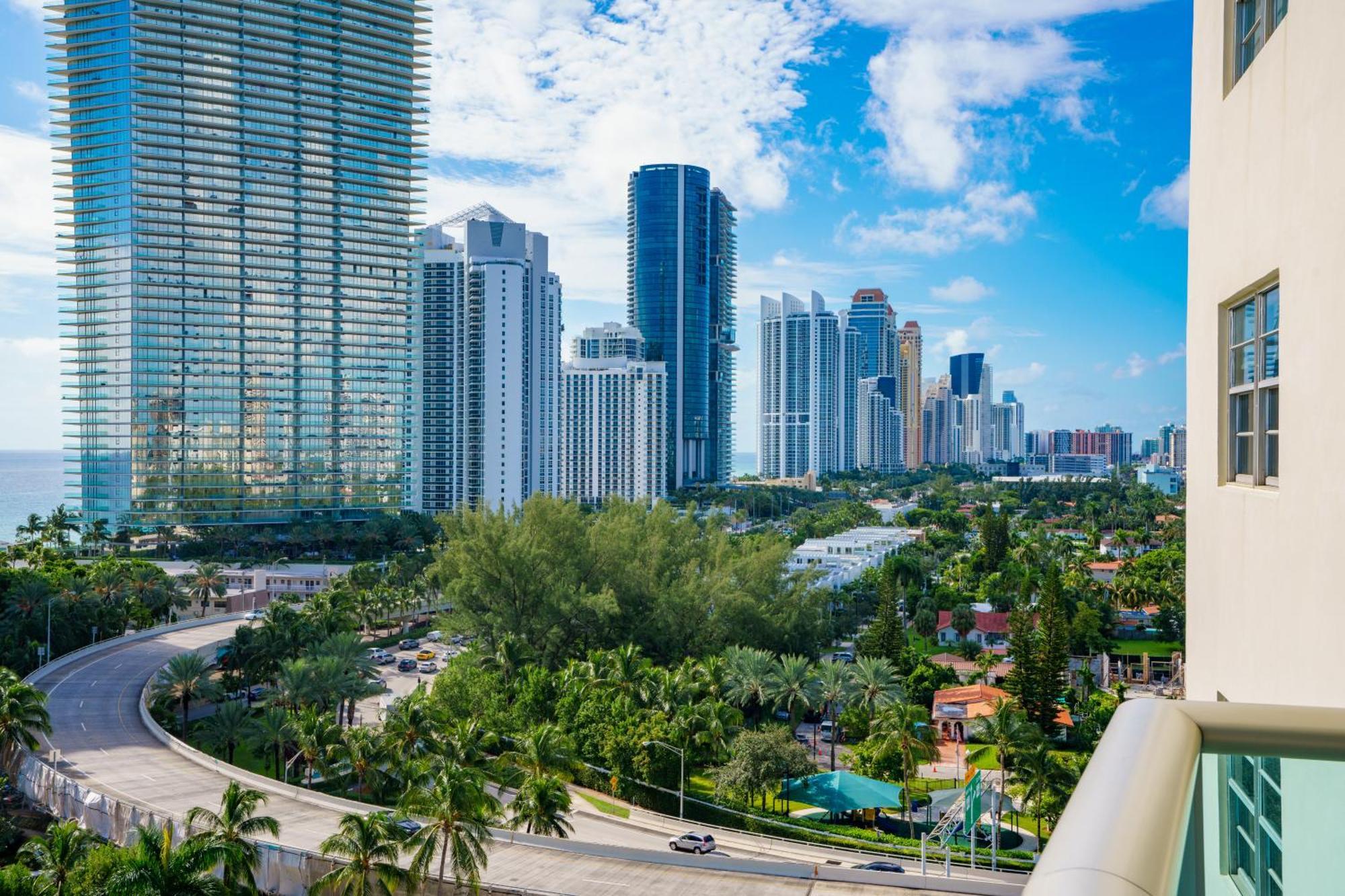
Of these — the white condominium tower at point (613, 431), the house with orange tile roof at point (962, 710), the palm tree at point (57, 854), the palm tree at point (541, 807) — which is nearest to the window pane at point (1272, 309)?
the palm tree at point (57, 854)

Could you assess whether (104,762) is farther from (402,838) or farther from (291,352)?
(291,352)

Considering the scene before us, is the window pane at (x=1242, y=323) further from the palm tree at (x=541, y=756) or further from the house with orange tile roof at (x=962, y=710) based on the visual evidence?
the house with orange tile roof at (x=962, y=710)

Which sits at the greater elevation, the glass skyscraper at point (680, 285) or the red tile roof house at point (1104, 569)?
the glass skyscraper at point (680, 285)

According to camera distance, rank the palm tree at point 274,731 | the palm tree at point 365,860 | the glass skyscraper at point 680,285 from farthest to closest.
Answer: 1. the glass skyscraper at point 680,285
2. the palm tree at point 274,731
3. the palm tree at point 365,860

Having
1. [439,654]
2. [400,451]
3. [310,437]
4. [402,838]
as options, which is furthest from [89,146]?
[402,838]

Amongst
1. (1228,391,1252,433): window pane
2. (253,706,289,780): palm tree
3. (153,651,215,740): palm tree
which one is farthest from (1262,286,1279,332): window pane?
(153,651,215,740): palm tree

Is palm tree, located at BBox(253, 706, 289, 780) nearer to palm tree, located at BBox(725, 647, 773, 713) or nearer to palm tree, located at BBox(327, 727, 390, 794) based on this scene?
palm tree, located at BBox(327, 727, 390, 794)
